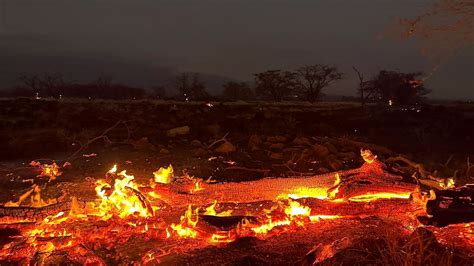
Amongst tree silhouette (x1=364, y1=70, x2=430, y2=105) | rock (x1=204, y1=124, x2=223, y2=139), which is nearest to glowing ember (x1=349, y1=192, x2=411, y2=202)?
rock (x1=204, y1=124, x2=223, y2=139)

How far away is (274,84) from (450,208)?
44.8 m

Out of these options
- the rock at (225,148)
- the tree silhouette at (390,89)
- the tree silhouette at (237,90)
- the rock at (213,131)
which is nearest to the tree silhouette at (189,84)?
the tree silhouette at (237,90)

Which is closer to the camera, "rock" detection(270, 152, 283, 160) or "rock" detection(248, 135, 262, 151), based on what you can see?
"rock" detection(270, 152, 283, 160)

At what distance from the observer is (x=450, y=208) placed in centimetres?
418

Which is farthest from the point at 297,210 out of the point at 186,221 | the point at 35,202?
the point at 35,202

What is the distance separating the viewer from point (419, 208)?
4543mm

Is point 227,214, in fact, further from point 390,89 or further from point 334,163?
point 390,89

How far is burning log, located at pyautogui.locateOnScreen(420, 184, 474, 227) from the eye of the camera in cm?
412

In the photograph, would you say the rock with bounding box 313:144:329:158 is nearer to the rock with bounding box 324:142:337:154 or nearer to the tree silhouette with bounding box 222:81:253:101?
the rock with bounding box 324:142:337:154

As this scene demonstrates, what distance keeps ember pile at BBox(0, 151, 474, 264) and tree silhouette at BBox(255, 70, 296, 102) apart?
4278 centimetres

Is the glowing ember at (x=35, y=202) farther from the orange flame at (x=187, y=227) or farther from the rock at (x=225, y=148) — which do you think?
the rock at (x=225, y=148)

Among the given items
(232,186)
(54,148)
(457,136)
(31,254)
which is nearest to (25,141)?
(54,148)

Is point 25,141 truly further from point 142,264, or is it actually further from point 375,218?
point 375,218

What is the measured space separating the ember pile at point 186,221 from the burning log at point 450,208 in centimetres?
12
